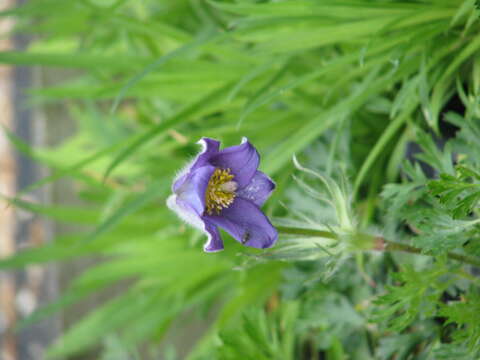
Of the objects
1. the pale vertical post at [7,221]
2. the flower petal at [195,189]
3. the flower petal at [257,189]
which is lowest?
the pale vertical post at [7,221]

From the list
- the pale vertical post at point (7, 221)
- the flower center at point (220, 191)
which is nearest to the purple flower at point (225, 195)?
the flower center at point (220, 191)

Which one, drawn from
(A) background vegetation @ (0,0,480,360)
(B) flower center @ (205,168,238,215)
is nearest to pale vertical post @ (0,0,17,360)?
(A) background vegetation @ (0,0,480,360)

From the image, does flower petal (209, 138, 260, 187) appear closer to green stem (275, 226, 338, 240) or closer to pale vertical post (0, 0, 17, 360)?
green stem (275, 226, 338, 240)

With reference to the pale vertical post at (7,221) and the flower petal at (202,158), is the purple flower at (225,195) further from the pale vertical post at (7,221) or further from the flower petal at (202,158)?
the pale vertical post at (7,221)

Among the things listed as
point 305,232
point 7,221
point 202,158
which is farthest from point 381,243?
point 7,221

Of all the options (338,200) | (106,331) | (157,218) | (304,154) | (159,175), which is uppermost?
(338,200)

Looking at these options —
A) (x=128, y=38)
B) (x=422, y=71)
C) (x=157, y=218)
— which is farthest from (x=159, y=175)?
(x=422, y=71)

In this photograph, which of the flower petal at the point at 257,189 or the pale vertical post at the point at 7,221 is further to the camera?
the pale vertical post at the point at 7,221

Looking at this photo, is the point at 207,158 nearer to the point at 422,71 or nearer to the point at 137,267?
the point at 422,71
